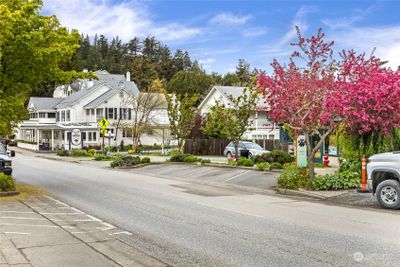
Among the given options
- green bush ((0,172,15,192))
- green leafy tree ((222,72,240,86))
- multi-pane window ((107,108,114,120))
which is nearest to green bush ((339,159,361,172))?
green bush ((0,172,15,192))

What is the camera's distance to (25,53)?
1742 cm

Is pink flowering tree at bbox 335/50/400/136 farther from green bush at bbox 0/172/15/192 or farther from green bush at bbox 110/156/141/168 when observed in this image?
green bush at bbox 110/156/141/168

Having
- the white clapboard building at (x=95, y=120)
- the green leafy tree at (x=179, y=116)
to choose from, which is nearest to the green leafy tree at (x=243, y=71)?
the white clapboard building at (x=95, y=120)

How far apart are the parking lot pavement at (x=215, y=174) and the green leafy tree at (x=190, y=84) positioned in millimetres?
58253

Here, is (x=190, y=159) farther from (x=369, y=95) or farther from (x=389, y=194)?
(x=389, y=194)

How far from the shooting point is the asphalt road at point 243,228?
7.75m

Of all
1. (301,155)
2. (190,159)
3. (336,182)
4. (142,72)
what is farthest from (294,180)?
(142,72)

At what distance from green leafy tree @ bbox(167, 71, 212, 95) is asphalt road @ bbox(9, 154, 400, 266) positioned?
7046 centimetres

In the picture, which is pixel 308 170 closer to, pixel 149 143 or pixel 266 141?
pixel 266 141

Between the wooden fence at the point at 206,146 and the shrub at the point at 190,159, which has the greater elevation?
the wooden fence at the point at 206,146

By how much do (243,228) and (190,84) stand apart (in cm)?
7793

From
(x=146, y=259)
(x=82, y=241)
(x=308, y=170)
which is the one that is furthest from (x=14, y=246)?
(x=308, y=170)

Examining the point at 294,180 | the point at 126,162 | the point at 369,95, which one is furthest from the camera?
the point at 126,162

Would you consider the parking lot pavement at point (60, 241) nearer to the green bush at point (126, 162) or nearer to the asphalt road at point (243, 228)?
the asphalt road at point (243, 228)
